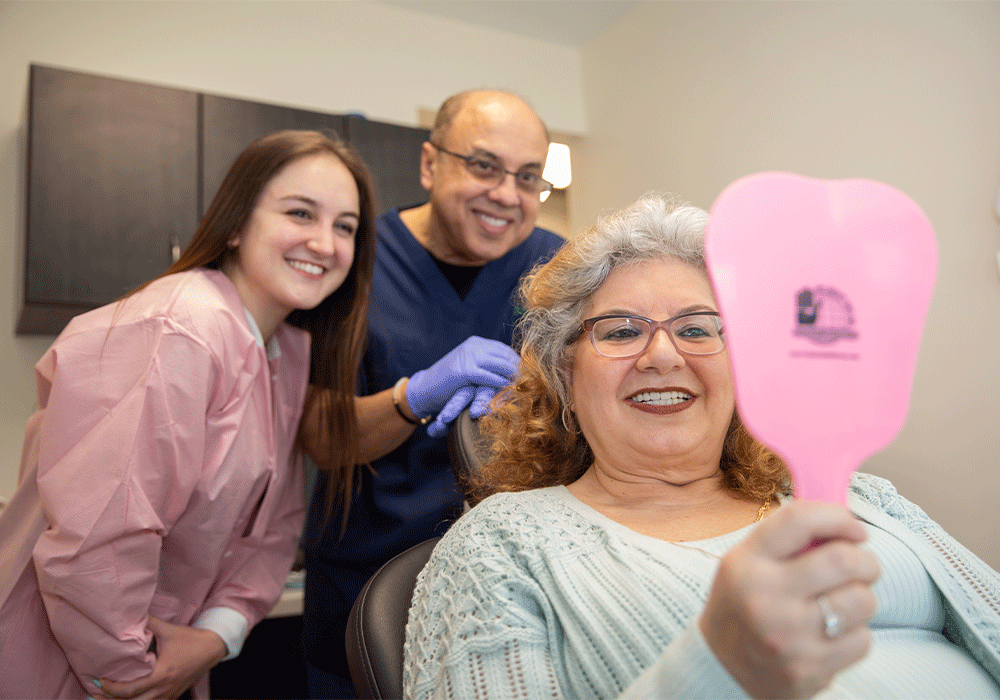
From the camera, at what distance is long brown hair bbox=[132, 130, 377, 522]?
1.50 metres

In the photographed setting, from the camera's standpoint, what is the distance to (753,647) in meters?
0.46

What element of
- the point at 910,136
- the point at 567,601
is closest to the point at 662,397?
the point at 567,601

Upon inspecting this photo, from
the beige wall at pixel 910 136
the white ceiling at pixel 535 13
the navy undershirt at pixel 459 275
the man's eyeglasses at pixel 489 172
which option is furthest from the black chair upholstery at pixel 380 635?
the white ceiling at pixel 535 13

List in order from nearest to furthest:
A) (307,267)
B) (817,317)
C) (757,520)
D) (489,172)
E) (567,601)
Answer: (817,317), (567,601), (757,520), (307,267), (489,172)

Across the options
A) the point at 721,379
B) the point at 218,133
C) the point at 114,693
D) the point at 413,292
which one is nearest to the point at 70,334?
the point at 114,693

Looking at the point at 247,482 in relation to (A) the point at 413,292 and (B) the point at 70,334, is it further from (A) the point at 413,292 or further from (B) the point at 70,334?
(A) the point at 413,292

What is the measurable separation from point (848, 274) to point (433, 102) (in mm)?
3160

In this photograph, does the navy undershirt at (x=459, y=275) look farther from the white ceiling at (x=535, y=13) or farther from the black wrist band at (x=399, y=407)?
the white ceiling at (x=535, y=13)

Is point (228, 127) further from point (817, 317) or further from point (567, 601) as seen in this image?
point (817, 317)

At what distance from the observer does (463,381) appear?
4.64 ft

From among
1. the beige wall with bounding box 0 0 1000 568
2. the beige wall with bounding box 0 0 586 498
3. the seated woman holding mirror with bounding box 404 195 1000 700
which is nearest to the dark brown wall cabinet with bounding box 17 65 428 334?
the beige wall with bounding box 0 0 586 498

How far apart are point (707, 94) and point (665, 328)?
233 cm

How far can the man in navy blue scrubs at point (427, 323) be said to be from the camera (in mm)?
1604

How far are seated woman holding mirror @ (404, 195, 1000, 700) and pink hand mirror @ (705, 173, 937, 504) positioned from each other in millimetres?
65
